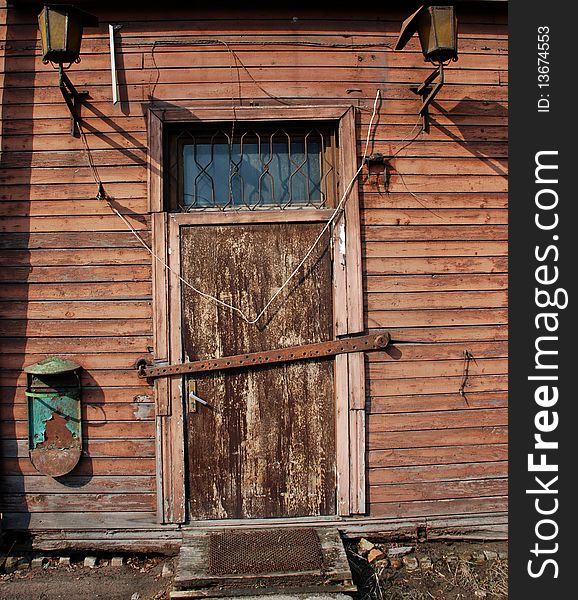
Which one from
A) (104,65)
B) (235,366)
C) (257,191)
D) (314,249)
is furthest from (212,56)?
(235,366)

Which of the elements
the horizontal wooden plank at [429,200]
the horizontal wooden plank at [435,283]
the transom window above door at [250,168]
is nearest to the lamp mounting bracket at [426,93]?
the horizontal wooden plank at [429,200]

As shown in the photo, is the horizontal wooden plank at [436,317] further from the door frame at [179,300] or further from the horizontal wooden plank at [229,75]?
the horizontal wooden plank at [229,75]

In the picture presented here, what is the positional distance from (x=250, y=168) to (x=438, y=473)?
2871mm

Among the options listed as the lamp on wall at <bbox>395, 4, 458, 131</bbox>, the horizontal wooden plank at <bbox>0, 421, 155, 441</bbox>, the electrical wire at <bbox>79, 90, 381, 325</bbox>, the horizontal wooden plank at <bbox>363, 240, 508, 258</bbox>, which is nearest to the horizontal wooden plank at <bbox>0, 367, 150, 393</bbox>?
the horizontal wooden plank at <bbox>0, 421, 155, 441</bbox>

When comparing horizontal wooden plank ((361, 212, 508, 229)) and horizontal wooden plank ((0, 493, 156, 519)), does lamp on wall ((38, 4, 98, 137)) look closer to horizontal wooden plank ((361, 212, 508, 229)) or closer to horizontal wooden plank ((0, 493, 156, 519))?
horizontal wooden plank ((361, 212, 508, 229))

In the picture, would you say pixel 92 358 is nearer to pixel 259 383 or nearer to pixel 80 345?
pixel 80 345

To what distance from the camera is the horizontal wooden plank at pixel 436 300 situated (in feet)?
12.7

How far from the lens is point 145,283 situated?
12.5 feet

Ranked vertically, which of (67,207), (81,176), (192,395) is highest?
(81,176)

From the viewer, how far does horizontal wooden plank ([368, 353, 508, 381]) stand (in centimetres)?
386

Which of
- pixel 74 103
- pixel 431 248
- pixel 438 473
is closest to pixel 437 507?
pixel 438 473

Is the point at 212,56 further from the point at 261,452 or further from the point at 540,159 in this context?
the point at 261,452

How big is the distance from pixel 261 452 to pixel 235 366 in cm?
71

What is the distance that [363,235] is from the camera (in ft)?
12.7
